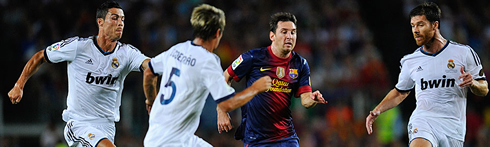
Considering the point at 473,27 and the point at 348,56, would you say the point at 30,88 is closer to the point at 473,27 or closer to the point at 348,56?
the point at 348,56

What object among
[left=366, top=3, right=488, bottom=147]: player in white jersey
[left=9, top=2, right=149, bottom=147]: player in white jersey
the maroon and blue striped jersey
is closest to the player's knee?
[left=9, top=2, right=149, bottom=147]: player in white jersey

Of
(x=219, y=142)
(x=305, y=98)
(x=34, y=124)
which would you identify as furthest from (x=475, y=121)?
(x=34, y=124)

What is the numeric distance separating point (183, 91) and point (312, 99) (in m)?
1.83

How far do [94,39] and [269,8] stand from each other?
8966 mm

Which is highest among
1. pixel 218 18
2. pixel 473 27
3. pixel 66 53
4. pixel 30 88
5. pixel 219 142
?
pixel 218 18

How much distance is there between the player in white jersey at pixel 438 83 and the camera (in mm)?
A: 6176

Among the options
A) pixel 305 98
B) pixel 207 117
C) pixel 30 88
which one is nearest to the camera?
pixel 305 98

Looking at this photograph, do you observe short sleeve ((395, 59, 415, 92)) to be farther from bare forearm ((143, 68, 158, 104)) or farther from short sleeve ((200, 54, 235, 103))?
bare forearm ((143, 68, 158, 104))

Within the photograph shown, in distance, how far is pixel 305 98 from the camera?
6.29 meters

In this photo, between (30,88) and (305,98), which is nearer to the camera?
(305,98)

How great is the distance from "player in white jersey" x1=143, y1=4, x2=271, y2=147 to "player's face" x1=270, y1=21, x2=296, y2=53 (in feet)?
4.92

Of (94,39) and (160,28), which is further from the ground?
(94,39)

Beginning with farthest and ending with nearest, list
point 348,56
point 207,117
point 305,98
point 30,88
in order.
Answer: point 348,56 → point 207,117 → point 30,88 → point 305,98

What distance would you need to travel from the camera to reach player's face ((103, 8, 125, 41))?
21.5 feet
